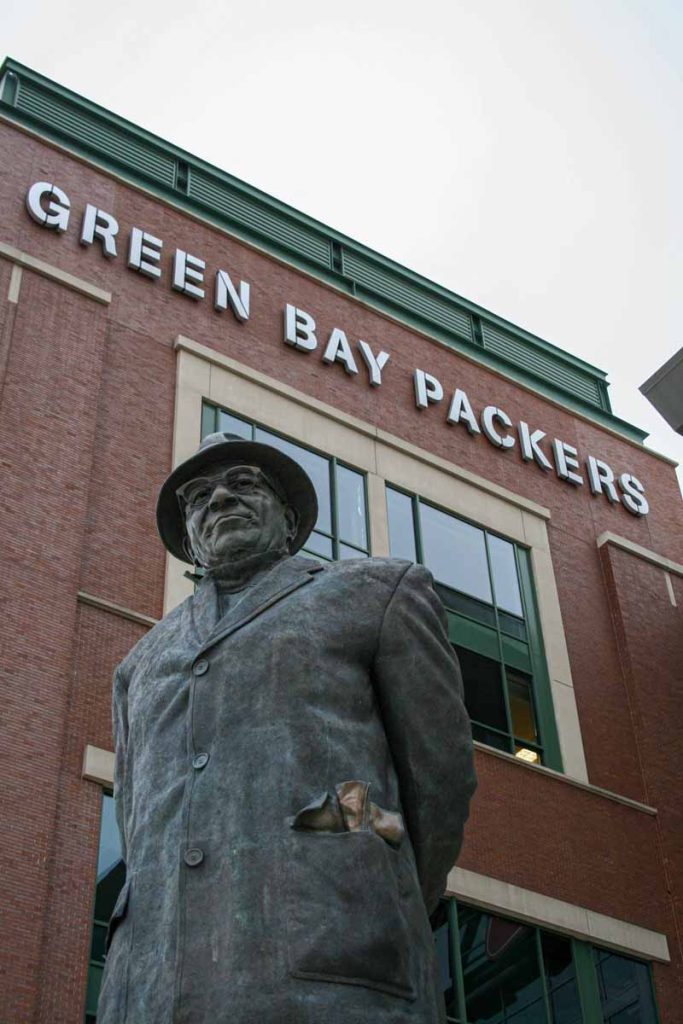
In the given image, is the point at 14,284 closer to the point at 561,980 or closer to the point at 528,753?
the point at 528,753

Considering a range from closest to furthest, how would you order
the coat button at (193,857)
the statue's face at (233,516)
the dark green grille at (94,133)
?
the coat button at (193,857)
the statue's face at (233,516)
the dark green grille at (94,133)

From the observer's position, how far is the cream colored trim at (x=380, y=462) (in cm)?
2372

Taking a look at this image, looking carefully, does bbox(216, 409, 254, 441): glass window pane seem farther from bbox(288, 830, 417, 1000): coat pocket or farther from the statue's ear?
bbox(288, 830, 417, 1000): coat pocket

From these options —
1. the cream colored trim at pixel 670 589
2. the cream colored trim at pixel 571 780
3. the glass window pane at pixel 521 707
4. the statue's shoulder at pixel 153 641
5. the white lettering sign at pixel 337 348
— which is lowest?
the statue's shoulder at pixel 153 641

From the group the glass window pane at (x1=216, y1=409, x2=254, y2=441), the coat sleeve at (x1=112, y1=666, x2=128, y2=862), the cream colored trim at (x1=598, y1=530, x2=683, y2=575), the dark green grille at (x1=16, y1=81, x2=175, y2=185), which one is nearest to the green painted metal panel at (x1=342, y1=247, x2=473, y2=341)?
the dark green grille at (x1=16, y1=81, x2=175, y2=185)

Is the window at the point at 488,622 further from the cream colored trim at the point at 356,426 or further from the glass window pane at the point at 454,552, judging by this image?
the cream colored trim at the point at 356,426

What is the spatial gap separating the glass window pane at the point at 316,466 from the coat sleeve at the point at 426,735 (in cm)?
1791

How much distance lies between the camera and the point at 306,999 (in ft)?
→ 14.1

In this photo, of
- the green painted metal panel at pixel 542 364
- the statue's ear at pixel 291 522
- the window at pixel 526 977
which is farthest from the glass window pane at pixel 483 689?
the statue's ear at pixel 291 522

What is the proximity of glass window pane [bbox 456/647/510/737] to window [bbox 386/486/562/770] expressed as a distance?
15mm

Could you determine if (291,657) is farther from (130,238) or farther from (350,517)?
(130,238)

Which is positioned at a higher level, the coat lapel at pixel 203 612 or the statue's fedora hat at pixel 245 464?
the statue's fedora hat at pixel 245 464

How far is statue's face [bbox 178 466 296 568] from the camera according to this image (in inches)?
239

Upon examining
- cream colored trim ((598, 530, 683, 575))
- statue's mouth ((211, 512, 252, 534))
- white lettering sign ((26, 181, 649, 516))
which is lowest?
statue's mouth ((211, 512, 252, 534))
